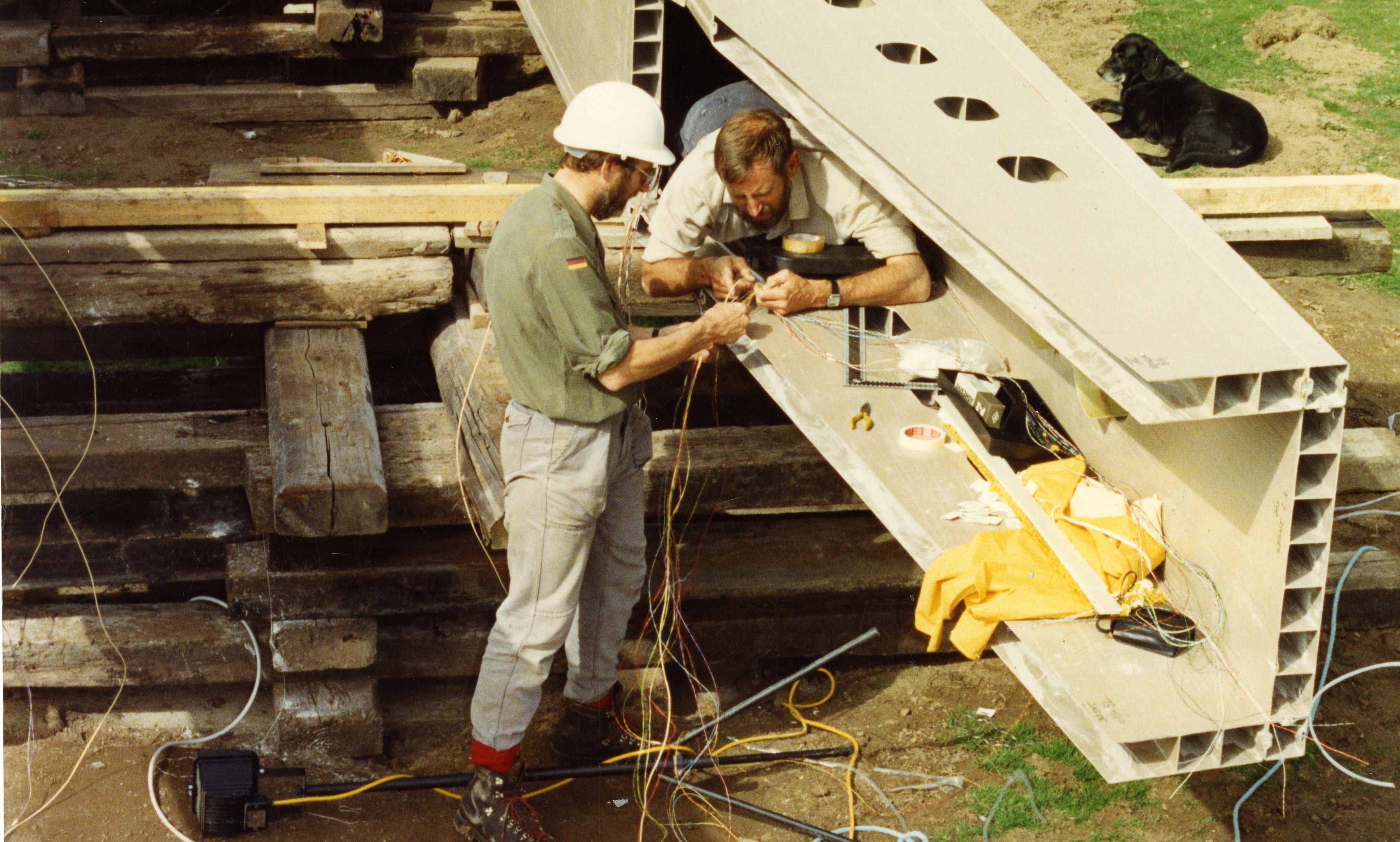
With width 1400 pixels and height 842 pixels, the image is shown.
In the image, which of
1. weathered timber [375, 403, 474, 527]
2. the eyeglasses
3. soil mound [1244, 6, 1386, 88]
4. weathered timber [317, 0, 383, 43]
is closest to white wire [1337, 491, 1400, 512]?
the eyeglasses

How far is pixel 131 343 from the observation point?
5543 millimetres

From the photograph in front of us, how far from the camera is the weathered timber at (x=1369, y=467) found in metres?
5.14

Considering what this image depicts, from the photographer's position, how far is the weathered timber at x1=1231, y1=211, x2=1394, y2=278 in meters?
5.89

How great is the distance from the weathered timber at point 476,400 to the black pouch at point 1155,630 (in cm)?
188

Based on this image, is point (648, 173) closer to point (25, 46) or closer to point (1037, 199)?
point (1037, 199)

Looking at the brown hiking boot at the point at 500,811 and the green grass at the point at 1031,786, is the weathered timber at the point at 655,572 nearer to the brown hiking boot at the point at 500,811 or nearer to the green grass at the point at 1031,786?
the green grass at the point at 1031,786

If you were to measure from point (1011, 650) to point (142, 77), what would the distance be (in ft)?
29.3

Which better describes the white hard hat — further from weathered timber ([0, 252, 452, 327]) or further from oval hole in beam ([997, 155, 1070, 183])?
weathered timber ([0, 252, 452, 327])

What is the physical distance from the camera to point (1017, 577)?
339cm

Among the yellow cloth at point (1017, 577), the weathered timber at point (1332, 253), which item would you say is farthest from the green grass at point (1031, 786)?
the weathered timber at point (1332, 253)

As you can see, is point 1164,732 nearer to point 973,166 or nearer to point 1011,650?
point 1011,650

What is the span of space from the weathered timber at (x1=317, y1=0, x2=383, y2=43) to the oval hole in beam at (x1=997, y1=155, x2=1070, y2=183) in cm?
631

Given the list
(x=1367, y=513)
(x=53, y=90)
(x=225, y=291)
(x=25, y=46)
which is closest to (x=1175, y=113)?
A: (x=1367, y=513)

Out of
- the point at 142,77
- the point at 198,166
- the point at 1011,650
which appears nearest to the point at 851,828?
the point at 1011,650
